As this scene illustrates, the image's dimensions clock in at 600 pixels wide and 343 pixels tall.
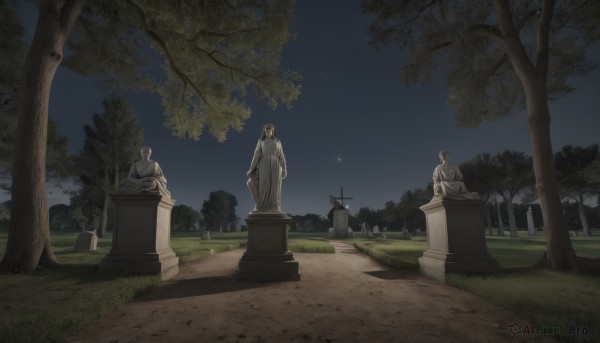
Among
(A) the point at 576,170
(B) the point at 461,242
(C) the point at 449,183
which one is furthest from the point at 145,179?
(A) the point at 576,170

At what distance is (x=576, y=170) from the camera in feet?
97.0

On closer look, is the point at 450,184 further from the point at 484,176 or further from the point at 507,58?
the point at 484,176

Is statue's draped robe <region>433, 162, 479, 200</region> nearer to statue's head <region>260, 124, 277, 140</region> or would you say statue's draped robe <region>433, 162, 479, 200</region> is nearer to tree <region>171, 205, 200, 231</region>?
statue's head <region>260, 124, 277, 140</region>

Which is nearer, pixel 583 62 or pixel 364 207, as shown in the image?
pixel 583 62

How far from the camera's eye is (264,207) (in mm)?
7480

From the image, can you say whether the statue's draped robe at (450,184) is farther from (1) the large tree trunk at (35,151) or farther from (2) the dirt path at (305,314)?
(1) the large tree trunk at (35,151)

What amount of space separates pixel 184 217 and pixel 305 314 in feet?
167

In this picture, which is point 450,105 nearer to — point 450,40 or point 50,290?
point 450,40

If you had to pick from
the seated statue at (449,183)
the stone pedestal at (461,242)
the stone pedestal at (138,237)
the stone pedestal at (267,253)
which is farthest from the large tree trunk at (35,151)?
the seated statue at (449,183)

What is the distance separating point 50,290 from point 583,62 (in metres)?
17.0

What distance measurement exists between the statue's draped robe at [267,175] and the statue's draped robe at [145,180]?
237 centimetres

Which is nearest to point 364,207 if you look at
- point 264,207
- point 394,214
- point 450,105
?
point 394,214

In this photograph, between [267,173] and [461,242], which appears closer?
[461,242]

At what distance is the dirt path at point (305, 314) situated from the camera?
339cm
